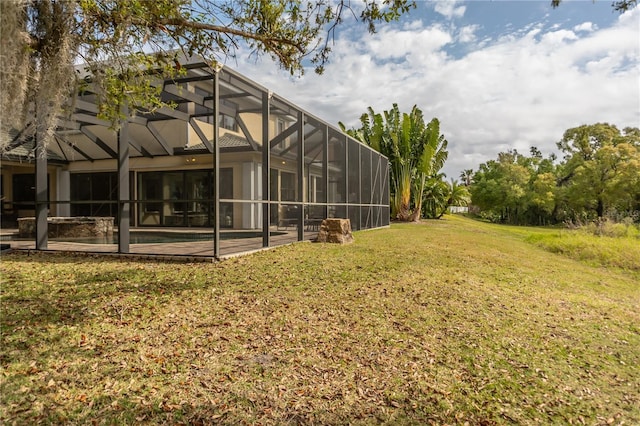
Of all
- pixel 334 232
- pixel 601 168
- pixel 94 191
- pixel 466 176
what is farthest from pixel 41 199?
pixel 466 176

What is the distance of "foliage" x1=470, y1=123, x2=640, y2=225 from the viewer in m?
27.7

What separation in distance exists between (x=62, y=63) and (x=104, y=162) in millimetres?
13302

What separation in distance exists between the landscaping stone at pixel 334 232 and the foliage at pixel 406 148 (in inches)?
475

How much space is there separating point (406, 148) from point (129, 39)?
59.4ft

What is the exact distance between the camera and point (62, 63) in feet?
→ 10.4

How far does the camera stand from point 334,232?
31.5ft

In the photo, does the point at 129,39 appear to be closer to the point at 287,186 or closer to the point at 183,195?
the point at 287,186

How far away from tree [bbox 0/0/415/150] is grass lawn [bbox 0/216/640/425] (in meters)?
2.02

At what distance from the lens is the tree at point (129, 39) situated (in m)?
2.93

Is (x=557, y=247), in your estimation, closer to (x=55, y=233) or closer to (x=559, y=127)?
(x=55, y=233)

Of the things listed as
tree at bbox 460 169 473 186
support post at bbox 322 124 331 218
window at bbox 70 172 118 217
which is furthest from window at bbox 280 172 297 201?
tree at bbox 460 169 473 186

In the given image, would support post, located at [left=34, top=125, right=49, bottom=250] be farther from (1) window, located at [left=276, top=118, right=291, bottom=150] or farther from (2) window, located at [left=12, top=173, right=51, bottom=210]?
(2) window, located at [left=12, top=173, right=51, bottom=210]

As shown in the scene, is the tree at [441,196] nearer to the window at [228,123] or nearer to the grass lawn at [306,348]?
the window at [228,123]

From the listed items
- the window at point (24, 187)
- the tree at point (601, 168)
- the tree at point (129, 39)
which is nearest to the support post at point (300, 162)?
the tree at point (129, 39)
